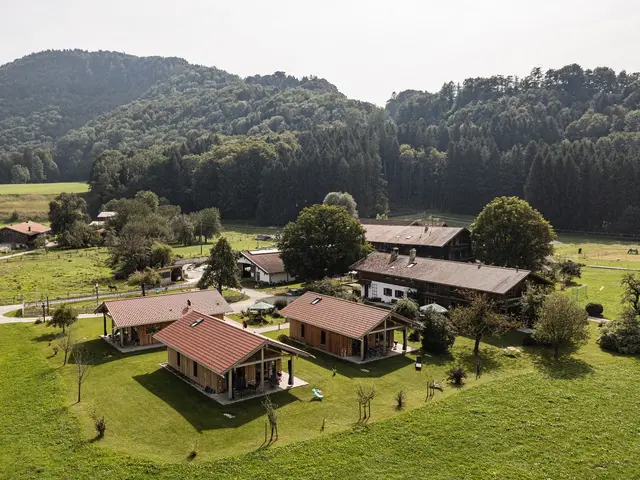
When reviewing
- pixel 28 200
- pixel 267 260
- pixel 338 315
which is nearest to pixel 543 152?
pixel 267 260

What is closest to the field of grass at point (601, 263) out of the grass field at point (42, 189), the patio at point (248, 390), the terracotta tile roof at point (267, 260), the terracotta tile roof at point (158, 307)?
the patio at point (248, 390)

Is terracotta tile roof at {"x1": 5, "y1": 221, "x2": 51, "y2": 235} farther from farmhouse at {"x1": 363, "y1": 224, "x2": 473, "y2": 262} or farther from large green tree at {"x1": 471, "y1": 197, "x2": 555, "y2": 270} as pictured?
large green tree at {"x1": 471, "y1": 197, "x2": 555, "y2": 270}

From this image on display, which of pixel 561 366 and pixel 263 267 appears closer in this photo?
pixel 561 366

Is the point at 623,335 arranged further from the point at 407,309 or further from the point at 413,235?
the point at 413,235

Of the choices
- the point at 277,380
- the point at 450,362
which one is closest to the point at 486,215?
the point at 450,362

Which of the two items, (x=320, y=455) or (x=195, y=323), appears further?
(x=195, y=323)

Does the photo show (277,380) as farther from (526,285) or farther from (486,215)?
(486,215)

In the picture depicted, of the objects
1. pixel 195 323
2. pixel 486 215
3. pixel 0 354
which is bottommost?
pixel 0 354
